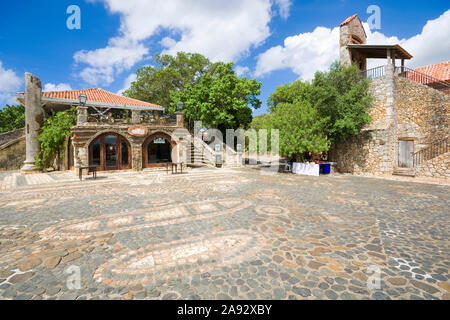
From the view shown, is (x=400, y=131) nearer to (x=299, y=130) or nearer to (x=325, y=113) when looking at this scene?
(x=325, y=113)

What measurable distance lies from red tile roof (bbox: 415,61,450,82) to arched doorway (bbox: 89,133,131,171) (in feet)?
95.6

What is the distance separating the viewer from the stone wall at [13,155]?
16.5 metres

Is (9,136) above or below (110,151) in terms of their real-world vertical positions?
above

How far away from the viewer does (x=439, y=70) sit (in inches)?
789

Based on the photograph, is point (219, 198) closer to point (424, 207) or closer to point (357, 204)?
point (357, 204)

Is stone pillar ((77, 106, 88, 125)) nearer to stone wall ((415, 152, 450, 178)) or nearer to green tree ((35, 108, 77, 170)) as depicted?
green tree ((35, 108, 77, 170))

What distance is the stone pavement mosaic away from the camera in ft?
9.45

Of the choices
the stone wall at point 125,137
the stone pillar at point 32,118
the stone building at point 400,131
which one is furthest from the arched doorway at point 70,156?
the stone building at point 400,131

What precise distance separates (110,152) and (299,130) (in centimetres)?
1387

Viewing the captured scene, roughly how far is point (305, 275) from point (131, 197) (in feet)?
22.6

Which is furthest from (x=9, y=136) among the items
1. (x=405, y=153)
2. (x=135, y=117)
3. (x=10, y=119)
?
(x=405, y=153)

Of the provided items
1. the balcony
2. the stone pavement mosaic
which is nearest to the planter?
the stone pavement mosaic
